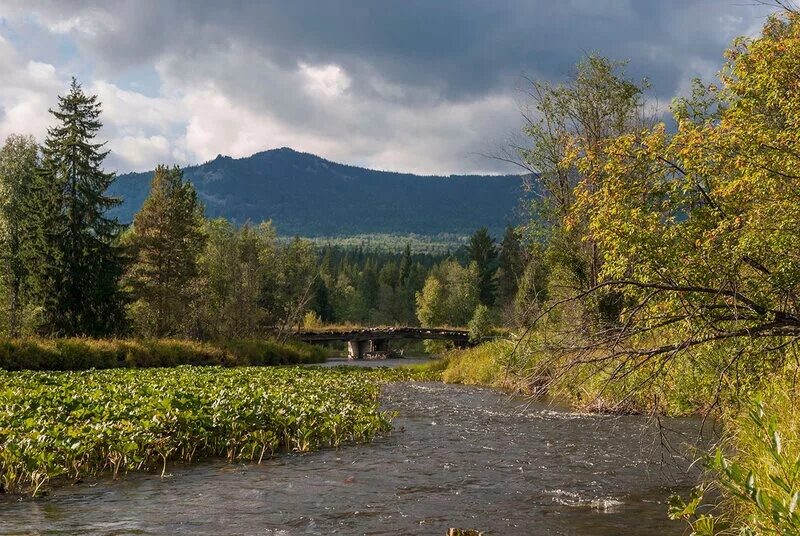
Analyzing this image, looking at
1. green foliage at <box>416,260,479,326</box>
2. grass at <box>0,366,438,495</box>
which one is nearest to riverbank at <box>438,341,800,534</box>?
grass at <box>0,366,438,495</box>

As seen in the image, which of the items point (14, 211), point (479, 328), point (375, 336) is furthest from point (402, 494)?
point (375, 336)

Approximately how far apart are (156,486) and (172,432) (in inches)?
78.5

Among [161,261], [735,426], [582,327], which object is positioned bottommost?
[735,426]

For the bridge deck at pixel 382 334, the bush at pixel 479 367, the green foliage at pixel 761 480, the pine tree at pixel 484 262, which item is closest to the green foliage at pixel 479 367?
the bush at pixel 479 367

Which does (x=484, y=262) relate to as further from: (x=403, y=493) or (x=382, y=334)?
(x=403, y=493)

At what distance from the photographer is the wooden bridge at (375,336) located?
65.9 meters

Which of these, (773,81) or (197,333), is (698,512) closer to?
(773,81)

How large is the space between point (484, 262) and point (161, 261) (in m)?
69.1

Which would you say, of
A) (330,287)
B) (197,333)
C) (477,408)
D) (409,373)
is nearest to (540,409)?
(477,408)

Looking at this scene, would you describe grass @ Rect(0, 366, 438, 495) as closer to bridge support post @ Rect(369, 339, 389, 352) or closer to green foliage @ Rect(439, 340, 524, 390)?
green foliage @ Rect(439, 340, 524, 390)

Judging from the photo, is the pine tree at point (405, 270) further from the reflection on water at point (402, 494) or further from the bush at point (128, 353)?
the reflection on water at point (402, 494)

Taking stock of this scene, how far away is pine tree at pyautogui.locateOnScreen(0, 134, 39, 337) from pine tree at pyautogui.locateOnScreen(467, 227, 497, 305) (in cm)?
6955

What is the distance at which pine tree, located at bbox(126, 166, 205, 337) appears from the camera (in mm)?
47844

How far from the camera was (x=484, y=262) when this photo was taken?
361 ft
